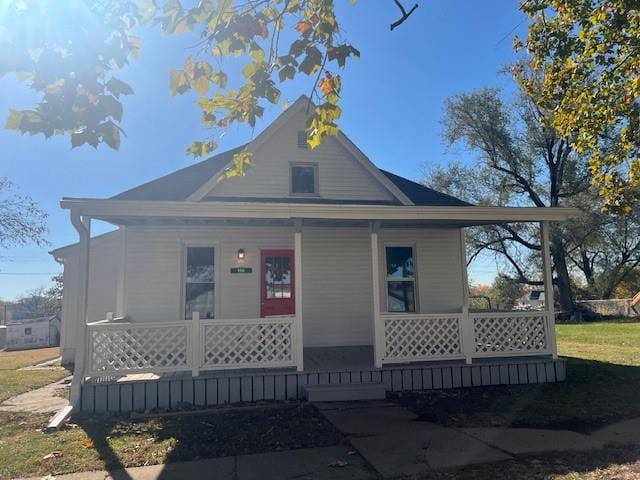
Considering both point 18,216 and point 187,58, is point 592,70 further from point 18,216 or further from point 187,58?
point 18,216

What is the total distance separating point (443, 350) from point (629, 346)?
782 centimetres

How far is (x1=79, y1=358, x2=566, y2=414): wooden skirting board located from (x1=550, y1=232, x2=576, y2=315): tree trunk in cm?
1927

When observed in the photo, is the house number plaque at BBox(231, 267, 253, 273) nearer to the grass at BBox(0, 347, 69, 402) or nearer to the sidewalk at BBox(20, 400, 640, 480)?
the grass at BBox(0, 347, 69, 402)

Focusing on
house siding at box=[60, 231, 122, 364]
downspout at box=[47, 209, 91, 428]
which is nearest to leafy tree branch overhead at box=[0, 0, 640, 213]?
downspout at box=[47, 209, 91, 428]

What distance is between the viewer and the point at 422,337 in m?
7.92

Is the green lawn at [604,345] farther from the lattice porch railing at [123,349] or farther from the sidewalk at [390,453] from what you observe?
the lattice porch railing at [123,349]

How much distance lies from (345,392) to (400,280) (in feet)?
13.4

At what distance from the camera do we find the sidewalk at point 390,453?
434 cm

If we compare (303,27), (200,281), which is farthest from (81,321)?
(303,27)

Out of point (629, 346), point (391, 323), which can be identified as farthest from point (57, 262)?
point (629, 346)

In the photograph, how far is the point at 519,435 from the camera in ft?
17.3

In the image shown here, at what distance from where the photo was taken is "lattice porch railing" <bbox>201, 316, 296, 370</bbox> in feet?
23.7

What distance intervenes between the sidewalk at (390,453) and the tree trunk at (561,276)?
21430 mm

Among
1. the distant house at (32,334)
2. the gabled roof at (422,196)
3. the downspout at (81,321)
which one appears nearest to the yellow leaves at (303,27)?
the downspout at (81,321)
